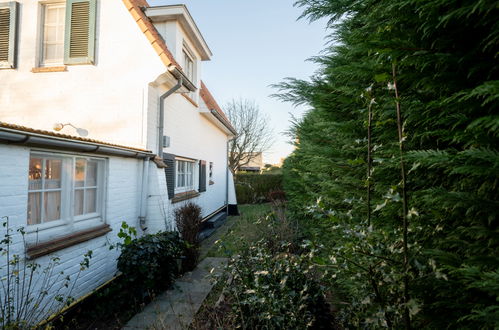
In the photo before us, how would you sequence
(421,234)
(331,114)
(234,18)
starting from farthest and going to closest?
→ (234,18)
(331,114)
(421,234)

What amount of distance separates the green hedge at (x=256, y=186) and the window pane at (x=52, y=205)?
50.8 feet

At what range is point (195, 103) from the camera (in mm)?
9031

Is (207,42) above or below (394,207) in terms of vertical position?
above

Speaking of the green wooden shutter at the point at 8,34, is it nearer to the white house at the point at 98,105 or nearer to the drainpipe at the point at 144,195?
the white house at the point at 98,105

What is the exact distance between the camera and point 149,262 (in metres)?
4.31

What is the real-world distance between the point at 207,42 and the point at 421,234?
9.05m

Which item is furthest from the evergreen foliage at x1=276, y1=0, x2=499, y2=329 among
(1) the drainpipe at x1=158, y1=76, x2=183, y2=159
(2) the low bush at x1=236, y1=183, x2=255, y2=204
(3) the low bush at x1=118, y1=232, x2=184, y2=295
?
(2) the low bush at x1=236, y1=183, x2=255, y2=204

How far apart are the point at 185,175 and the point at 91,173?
425cm

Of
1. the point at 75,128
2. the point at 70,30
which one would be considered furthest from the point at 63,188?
the point at 70,30

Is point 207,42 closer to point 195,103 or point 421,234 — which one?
point 195,103

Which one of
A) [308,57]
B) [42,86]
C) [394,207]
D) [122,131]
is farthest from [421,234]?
[42,86]

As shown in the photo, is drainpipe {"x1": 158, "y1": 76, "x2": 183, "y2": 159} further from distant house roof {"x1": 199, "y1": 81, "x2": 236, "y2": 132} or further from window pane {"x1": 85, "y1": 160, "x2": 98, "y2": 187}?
distant house roof {"x1": 199, "y1": 81, "x2": 236, "y2": 132}

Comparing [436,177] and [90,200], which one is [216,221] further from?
[436,177]

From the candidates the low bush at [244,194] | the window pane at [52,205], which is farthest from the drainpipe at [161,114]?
the low bush at [244,194]
